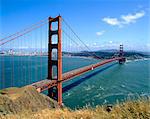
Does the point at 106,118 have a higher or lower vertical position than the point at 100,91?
higher

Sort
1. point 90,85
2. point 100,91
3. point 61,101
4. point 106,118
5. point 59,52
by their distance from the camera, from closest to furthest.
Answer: point 106,118 < point 61,101 < point 59,52 < point 100,91 < point 90,85

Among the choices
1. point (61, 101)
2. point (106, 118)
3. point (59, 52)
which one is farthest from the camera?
point (59, 52)

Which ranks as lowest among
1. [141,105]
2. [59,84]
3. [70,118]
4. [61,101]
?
[61,101]

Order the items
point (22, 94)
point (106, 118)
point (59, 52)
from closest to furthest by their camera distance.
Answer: point (106, 118) < point (22, 94) < point (59, 52)

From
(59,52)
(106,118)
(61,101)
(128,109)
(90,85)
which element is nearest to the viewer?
(106,118)

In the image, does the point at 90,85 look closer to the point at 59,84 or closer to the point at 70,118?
the point at 59,84

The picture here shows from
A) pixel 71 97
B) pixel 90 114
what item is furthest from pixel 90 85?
pixel 90 114

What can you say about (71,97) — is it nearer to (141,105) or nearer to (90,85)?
(90,85)

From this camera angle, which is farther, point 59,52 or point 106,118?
point 59,52

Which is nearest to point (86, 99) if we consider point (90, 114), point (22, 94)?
point (22, 94)
